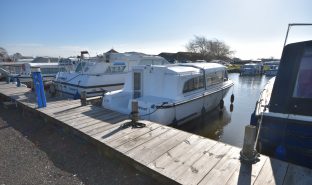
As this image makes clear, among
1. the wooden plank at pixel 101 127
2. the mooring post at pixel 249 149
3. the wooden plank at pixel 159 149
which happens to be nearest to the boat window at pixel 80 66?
the wooden plank at pixel 101 127

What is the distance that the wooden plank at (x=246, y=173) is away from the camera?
3256 millimetres

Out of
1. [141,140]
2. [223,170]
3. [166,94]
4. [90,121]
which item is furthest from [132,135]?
[166,94]

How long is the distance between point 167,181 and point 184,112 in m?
4.36

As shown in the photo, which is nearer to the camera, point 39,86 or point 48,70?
point 39,86

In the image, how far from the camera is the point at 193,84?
27.4ft

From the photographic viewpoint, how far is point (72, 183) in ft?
13.1

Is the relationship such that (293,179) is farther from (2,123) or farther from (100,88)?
(100,88)

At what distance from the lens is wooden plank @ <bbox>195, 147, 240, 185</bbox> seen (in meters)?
3.29

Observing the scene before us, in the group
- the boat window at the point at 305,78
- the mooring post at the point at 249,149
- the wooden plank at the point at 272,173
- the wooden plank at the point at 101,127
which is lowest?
the wooden plank at the point at 101,127

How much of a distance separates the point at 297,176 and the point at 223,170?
114cm

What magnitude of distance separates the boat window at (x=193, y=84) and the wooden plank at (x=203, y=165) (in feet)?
11.8

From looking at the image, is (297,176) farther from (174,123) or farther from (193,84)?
(193,84)

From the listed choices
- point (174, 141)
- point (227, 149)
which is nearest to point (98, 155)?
point (174, 141)

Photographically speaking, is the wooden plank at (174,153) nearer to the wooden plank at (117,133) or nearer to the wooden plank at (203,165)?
the wooden plank at (203,165)
